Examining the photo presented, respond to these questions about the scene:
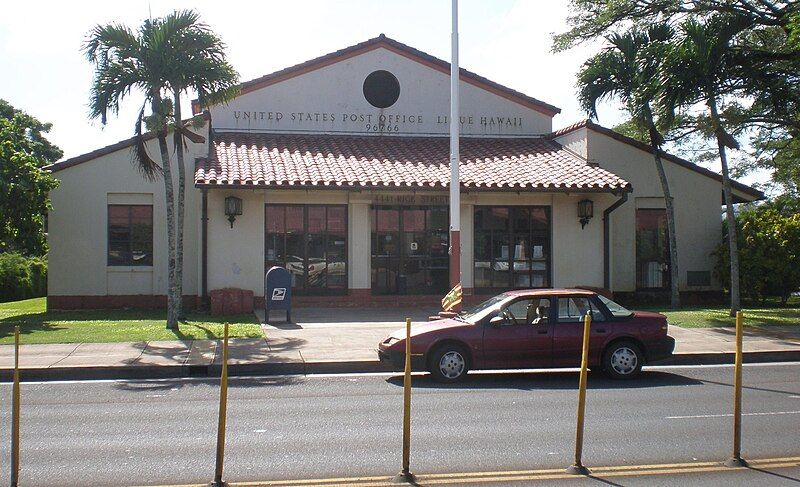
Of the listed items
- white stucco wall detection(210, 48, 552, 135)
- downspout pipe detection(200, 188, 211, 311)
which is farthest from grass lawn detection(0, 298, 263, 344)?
white stucco wall detection(210, 48, 552, 135)

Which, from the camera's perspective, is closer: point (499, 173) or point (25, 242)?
point (25, 242)

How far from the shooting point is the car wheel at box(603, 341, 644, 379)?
12562 mm

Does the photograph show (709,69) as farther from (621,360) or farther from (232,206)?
(232,206)

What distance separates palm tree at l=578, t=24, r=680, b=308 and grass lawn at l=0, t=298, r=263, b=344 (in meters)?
10.9

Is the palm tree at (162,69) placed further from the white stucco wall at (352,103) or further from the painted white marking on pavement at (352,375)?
the white stucco wall at (352,103)

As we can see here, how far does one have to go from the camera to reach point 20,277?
109 ft

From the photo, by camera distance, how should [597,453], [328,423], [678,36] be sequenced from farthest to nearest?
1. [678,36]
2. [328,423]
3. [597,453]

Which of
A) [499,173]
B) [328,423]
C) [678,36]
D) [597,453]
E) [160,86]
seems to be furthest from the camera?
[499,173]

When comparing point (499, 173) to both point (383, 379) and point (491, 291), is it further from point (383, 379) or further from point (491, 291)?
point (383, 379)

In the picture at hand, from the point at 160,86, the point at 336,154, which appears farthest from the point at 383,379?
the point at 336,154

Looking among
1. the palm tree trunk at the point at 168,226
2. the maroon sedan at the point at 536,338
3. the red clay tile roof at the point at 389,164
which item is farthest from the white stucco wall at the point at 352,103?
the maroon sedan at the point at 536,338

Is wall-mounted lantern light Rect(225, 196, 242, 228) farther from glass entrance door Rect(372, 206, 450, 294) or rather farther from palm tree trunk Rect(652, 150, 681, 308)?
palm tree trunk Rect(652, 150, 681, 308)

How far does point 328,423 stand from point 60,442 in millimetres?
2824

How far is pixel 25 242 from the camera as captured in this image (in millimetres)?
20750
